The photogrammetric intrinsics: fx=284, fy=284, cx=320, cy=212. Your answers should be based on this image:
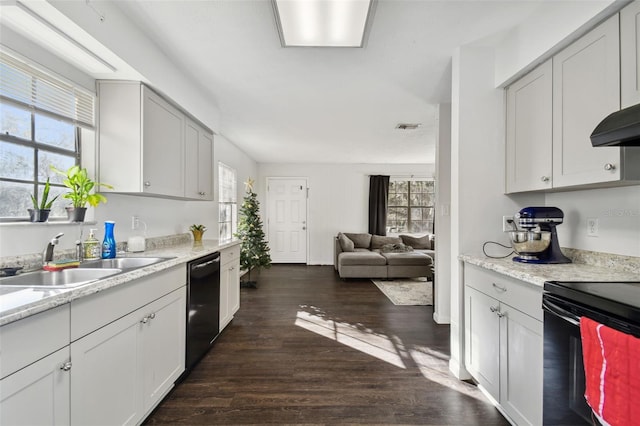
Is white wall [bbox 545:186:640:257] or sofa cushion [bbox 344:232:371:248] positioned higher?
white wall [bbox 545:186:640:257]

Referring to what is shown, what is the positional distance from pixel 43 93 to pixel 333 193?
5690 millimetres

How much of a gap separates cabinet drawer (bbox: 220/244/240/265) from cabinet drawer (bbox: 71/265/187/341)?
855 mm

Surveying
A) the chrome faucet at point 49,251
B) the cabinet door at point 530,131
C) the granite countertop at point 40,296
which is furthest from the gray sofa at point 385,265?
the chrome faucet at point 49,251

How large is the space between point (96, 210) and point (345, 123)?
2.97 metres

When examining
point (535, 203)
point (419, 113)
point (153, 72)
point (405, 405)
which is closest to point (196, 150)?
point (153, 72)

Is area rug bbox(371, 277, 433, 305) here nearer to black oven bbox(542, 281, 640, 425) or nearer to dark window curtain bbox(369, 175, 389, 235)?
dark window curtain bbox(369, 175, 389, 235)

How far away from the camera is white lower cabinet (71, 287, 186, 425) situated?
119 cm

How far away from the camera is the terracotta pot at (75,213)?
1.75 meters

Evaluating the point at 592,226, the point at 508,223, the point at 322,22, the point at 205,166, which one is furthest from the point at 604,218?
the point at 205,166

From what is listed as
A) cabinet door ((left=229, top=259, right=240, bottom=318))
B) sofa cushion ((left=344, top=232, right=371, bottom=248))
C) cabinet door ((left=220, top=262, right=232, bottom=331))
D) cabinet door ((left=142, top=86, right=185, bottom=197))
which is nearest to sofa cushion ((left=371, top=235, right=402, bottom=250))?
sofa cushion ((left=344, top=232, right=371, bottom=248))

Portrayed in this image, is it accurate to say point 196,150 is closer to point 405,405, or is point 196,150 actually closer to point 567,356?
point 405,405

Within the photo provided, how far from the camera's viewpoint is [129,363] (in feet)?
4.81

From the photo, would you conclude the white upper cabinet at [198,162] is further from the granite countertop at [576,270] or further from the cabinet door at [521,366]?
the cabinet door at [521,366]

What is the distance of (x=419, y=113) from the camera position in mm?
3518
